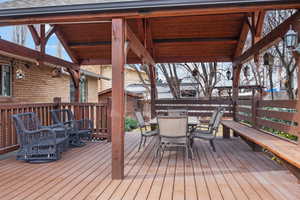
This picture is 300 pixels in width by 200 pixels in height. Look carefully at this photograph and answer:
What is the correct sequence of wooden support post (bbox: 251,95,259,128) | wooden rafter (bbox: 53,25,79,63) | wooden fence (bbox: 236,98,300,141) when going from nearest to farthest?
1. wooden fence (bbox: 236,98,300,141)
2. wooden support post (bbox: 251,95,259,128)
3. wooden rafter (bbox: 53,25,79,63)

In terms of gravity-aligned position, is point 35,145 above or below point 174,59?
below

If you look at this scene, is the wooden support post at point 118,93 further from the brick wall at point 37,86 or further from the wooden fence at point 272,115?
the brick wall at point 37,86

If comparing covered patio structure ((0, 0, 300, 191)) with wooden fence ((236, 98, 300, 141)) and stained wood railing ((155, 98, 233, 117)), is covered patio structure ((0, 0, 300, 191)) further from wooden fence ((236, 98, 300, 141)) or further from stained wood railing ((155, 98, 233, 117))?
stained wood railing ((155, 98, 233, 117))

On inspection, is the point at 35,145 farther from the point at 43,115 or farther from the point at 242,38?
the point at 242,38

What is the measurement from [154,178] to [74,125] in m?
2.95

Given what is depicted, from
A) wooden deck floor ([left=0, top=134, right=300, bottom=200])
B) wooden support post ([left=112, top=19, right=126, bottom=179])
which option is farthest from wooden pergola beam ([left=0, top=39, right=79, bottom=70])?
wooden support post ([left=112, top=19, right=126, bottom=179])

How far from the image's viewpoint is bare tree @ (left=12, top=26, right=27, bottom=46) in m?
13.9

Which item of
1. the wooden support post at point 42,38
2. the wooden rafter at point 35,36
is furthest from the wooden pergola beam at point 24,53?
the wooden rafter at point 35,36

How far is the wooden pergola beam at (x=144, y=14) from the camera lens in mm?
3314

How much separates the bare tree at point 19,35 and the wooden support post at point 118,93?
501 inches

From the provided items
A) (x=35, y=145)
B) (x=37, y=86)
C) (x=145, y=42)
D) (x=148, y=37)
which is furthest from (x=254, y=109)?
(x=37, y=86)

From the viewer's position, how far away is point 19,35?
14023 millimetres

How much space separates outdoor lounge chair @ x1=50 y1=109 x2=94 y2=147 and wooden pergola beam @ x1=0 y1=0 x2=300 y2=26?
2.52 meters

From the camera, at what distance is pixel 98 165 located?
13.9 feet
